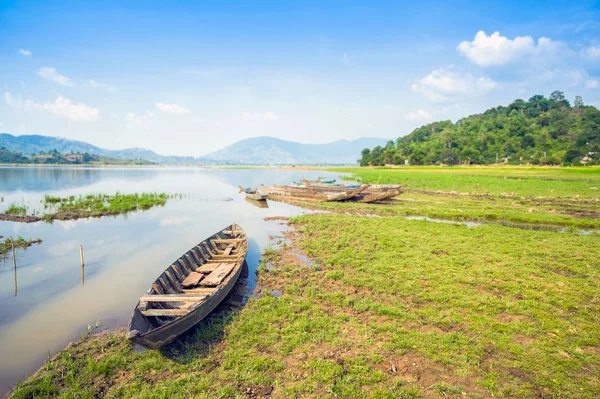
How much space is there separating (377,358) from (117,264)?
11.8 m

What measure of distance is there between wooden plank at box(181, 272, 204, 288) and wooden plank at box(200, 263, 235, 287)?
247 mm

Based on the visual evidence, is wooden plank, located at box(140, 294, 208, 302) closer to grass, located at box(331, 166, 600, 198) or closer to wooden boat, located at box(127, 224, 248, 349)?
wooden boat, located at box(127, 224, 248, 349)

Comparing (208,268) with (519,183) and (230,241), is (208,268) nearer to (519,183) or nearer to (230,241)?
(230,241)

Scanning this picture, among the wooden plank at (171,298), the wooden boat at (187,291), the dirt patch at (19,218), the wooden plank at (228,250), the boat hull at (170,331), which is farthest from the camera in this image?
the dirt patch at (19,218)

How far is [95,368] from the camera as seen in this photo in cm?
584

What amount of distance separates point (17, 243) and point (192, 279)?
11949 millimetres

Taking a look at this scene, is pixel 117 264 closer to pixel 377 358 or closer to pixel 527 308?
pixel 377 358

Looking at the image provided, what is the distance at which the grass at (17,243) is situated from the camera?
13.3m

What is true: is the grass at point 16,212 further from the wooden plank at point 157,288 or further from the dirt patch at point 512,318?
the dirt patch at point 512,318

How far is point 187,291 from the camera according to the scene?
859 cm

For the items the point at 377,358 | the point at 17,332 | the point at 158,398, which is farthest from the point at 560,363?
the point at 17,332

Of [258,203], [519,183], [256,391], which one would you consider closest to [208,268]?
[256,391]

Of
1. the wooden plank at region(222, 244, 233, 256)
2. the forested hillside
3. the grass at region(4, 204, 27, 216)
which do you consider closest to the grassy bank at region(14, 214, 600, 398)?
the wooden plank at region(222, 244, 233, 256)

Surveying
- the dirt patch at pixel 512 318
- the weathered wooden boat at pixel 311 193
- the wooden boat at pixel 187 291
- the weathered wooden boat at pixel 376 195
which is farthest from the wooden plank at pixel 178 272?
the weathered wooden boat at pixel 376 195
